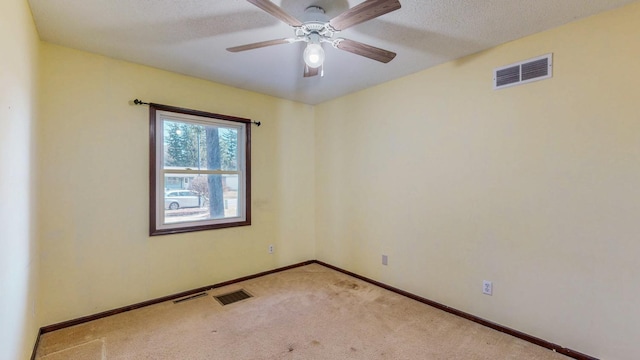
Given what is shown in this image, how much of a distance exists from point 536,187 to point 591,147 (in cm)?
42

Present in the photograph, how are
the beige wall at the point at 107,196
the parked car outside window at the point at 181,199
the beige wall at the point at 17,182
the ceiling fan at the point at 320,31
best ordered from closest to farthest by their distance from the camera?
1. the beige wall at the point at 17,182
2. the ceiling fan at the point at 320,31
3. the beige wall at the point at 107,196
4. the parked car outside window at the point at 181,199

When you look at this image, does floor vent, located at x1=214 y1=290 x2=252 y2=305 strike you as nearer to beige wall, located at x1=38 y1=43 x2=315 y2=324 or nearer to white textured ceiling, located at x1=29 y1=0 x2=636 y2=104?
beige wall, located at x1=38 y1=43 x2=315 y2=324

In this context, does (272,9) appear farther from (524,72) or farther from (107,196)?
(107,196)

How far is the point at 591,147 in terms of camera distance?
1.98 m

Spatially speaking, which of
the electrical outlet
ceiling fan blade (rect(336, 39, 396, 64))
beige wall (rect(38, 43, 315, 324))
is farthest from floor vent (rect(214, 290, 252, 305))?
ceiling fan blade (rect(336, 39, 396, 64))

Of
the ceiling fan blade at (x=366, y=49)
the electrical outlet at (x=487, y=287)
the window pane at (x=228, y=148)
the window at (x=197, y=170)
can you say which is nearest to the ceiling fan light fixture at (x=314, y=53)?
the ceiling fan blade at (x=366, y=49)

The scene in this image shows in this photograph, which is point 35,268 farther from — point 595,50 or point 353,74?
point 595,50

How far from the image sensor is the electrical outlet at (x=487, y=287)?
96.9 inches

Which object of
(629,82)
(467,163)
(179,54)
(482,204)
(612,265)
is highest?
(179,54)

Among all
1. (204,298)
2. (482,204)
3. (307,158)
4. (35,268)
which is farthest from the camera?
(307,158)

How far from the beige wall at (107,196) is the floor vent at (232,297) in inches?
12.9

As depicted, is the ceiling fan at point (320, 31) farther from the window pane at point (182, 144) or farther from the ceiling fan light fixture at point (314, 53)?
the window pane at point (182, 144)

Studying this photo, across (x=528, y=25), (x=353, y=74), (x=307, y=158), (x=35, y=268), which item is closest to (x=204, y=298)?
(x=35, y=268)

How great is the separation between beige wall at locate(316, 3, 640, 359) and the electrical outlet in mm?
36
